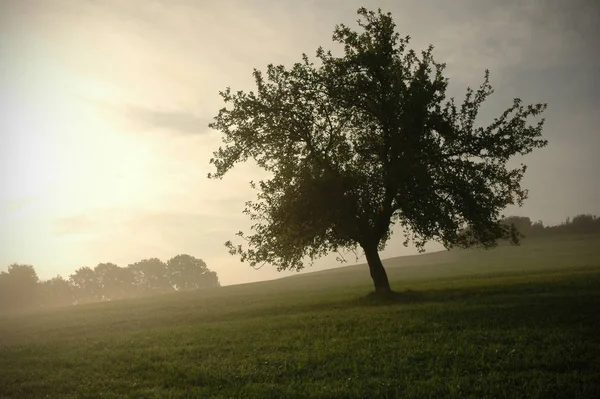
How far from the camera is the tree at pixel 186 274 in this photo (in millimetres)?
152375

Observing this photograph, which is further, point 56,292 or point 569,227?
point 56,292

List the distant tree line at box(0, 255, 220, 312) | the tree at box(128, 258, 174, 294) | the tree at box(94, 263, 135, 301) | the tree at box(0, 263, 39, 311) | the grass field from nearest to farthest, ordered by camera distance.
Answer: the grass field
the tree at box(0, 263, 39, 311)
the distant tree line at box(0, 255, 220, 312)
the tree at box(94, 263, 135, 301)
the tree at box(128, 258, 174, 294)

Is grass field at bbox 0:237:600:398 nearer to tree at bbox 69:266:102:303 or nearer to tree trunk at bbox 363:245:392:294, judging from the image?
tree trunk at bbox 363:245:392:294

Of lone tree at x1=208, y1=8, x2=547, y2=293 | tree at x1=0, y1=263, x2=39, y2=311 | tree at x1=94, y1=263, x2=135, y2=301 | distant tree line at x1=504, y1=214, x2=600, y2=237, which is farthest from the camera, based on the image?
tree at x1=94, y1=263, x2=135, y2=301

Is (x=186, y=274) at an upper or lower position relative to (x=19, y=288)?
lower

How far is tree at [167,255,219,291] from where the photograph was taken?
152375 mm

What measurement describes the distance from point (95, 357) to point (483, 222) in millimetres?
24544

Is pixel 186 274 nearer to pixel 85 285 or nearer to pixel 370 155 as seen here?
pixel 85 285

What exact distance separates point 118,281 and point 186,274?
25628 millimetres

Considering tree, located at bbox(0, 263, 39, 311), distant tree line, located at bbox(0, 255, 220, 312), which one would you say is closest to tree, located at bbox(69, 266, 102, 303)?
distant tree line, located at bbox(0, 255, 220, 312)

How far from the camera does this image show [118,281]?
147500mm

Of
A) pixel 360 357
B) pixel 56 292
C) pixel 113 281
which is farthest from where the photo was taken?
pixel 113 281

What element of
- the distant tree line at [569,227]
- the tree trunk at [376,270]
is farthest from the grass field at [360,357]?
the distant tree line at [569,227]

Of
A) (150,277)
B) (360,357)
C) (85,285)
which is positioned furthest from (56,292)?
(360,357)
